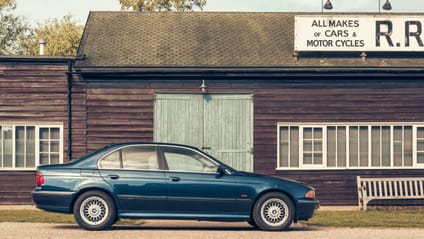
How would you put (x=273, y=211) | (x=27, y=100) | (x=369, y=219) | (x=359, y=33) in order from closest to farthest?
(x=273, y=211) → (x=369, y=219) → (x=27, y=100) → (x=359, y=33)

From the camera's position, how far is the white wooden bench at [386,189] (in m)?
23.0

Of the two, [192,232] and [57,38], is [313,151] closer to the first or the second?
[192,232]

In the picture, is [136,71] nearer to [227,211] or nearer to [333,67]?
[333,67]

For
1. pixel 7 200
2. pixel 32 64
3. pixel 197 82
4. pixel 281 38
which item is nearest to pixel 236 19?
pixel 281 38

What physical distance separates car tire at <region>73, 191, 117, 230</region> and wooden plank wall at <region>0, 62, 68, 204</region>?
7.62 meters

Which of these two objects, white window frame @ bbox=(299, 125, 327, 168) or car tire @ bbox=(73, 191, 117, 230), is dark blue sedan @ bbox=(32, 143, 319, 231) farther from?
white window frame @ bbox=(299, 125, 327, 168)

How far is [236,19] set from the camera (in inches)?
1088

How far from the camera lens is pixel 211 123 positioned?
77.6 feet

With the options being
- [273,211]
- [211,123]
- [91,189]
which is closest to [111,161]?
[91,189]

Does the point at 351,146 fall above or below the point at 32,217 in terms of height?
above

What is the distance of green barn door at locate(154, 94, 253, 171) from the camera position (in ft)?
77.5

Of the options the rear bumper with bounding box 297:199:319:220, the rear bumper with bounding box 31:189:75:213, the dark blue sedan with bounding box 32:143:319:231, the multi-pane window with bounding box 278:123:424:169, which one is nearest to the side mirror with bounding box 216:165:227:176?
the dark blue sedan with bounding box 32:143:319:231

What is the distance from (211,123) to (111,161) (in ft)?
24.3

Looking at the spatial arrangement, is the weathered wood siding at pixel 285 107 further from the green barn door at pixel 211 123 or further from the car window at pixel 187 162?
the car window at pixel 187 162
